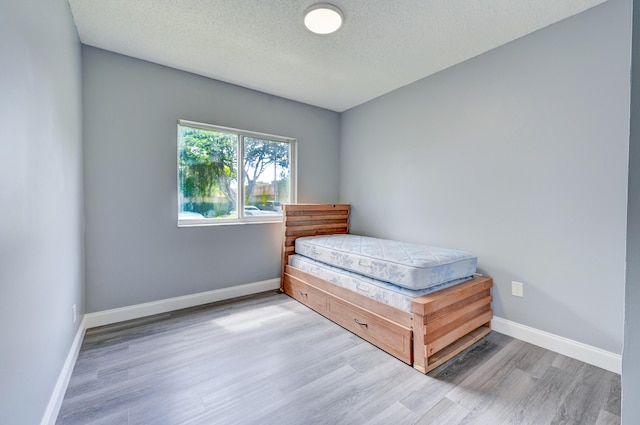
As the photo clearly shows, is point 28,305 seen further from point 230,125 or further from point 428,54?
point 428,54

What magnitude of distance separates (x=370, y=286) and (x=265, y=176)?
2.04 metres

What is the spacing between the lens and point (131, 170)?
8.67 ft

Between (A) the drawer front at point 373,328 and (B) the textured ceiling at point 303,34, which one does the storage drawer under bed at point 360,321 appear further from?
(B) the textured ceiling at point 303,34

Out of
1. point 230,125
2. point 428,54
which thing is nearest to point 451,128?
point 428,54

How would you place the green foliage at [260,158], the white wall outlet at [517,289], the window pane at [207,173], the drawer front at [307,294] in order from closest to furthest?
the white wall outlet at [517,289], the drawer front at [307,294], the window pane at [207,173], the green foliage at [260,158]

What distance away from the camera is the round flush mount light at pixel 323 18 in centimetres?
191

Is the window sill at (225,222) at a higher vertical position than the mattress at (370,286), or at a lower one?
higher

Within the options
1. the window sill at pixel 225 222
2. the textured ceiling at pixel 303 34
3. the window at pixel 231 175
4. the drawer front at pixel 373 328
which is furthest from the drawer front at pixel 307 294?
the textured ceiling at pixel 303 34

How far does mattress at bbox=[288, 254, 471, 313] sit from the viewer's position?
6.74 ft

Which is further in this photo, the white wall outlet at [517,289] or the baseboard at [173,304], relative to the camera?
the baseboard at [173,304]

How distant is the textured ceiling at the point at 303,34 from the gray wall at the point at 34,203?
1.51 ft

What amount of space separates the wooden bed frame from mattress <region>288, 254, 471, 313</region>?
0.04m

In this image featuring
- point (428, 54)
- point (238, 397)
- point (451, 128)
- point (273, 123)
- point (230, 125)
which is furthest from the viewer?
point (273, 123)

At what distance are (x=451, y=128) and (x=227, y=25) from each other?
224 centimetres
